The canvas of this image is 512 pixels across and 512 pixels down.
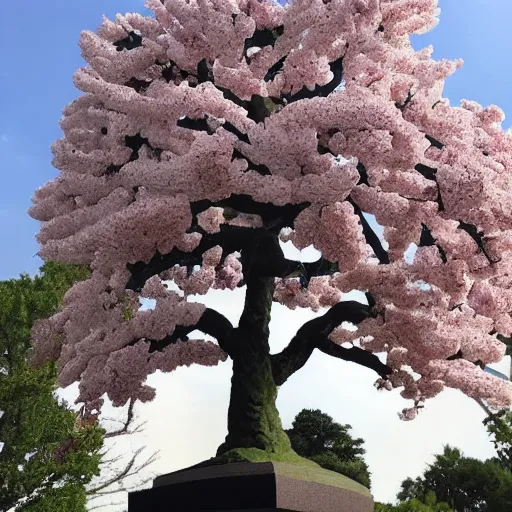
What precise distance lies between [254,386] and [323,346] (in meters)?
1.47

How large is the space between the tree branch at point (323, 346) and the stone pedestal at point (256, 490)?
160 centimetres

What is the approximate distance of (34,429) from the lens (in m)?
14.2

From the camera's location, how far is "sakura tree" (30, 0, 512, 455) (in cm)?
754

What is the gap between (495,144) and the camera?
379 inches

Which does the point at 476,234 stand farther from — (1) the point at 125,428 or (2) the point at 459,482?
(2) the point at 459,482

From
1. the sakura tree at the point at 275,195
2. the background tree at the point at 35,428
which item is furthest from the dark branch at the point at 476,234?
the background tree at the point at 35,428

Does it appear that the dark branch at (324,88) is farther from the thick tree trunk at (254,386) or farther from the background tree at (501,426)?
the background tree at (501,426)

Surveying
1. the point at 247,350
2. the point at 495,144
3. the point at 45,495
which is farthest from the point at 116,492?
the point at 495,144

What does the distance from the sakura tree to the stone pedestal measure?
913 mm

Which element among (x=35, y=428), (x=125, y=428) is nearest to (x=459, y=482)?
(x=125, y=428)


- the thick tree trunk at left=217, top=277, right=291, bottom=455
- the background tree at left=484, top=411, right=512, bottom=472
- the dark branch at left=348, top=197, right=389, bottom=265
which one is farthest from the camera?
the background tree at left=484, top=411, right=512, bottom=472

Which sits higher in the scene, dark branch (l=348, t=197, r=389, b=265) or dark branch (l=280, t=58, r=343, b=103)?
dark branch (l=280, t=58, r=343, b=103)

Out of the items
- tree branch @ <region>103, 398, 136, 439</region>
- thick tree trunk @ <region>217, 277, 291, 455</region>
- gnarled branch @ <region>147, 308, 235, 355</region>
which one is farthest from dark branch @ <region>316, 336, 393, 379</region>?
tree branch @ <region>103, 398, 136, 439</region>

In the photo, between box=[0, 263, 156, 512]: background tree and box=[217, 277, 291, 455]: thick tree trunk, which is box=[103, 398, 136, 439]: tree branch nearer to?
box=[0, 263, 156, 512]: background tree
